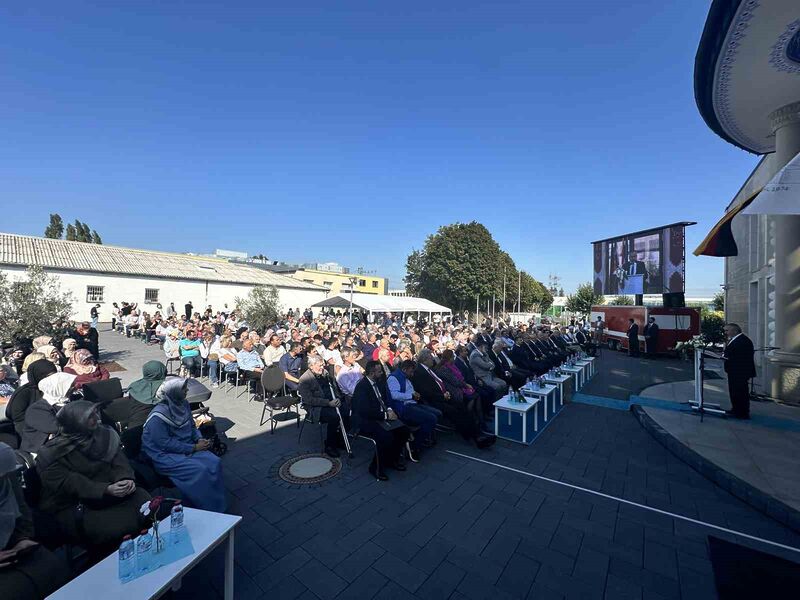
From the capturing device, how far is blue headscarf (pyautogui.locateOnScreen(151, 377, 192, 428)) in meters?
3.56

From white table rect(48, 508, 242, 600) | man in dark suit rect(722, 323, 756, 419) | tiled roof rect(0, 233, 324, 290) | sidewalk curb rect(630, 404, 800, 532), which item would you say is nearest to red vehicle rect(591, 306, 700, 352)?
man in dark suit rect(722, 323, 756, 419)

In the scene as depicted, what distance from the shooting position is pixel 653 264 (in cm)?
1805

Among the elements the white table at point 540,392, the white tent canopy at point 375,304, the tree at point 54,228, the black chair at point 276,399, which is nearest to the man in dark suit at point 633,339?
the white table at point 540,392

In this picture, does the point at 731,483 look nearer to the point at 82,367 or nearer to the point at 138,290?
the point at 82,367

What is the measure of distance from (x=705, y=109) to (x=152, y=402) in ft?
39.7

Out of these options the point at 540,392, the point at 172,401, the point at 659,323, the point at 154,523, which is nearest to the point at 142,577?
the point at 154,523

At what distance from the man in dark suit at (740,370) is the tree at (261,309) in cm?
1772

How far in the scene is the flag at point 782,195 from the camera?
11.4ft

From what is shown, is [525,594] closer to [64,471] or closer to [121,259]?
[64,471]

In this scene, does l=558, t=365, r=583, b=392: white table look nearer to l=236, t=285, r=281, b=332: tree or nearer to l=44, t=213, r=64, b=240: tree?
l=236, t=285, r=281, b=332: tree

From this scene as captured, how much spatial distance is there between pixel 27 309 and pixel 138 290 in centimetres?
1813

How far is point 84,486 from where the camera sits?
8.41 feet

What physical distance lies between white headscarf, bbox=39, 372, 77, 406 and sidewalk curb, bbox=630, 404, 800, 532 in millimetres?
8982

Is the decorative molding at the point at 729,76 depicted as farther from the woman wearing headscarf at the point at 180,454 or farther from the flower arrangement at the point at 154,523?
the woman wearing headscarf at the point at 180,454
